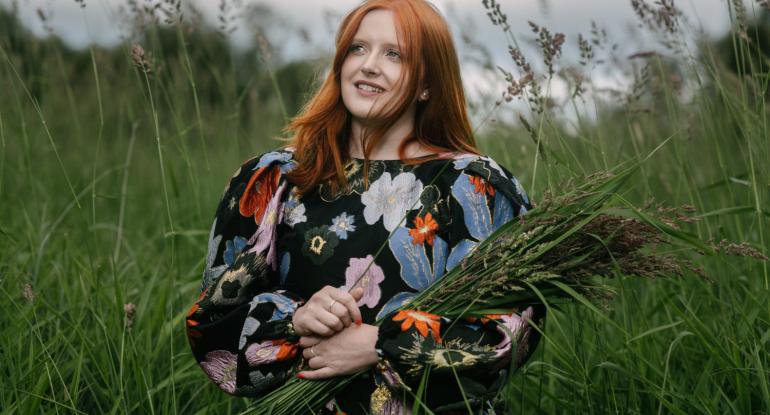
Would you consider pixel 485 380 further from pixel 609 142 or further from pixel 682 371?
pixel 609 142

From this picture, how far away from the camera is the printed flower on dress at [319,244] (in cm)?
196

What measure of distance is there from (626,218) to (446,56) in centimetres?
61

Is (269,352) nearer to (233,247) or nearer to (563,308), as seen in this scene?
(233,247)

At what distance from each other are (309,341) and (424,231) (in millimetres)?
339

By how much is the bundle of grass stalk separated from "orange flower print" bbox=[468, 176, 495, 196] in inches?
6.0

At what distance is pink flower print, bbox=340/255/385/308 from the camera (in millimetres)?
1918

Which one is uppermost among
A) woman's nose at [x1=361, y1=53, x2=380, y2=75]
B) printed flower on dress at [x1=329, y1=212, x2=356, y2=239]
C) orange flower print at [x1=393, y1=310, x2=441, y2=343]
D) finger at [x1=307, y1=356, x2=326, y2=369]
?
woman's nose at [x1=361, y1=53, x2=380, y2=75]

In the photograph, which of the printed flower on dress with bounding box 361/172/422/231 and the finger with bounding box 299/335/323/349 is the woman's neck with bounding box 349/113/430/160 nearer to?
the printed flower on dress with bounding box 361/172/422/231

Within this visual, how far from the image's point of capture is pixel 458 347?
1781 mm

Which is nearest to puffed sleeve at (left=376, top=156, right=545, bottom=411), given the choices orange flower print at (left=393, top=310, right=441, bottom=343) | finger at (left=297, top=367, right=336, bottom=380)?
orange flower print at (left=393, top=310, right=441, bottom=343)

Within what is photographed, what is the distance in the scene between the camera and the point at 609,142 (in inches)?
160

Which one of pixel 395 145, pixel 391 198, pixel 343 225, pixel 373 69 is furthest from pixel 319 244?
pixel 373 69

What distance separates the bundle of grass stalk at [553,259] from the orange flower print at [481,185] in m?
0.15

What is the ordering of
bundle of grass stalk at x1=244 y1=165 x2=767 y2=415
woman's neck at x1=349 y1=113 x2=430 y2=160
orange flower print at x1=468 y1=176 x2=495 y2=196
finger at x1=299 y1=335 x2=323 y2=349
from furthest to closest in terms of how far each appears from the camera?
woman's neck at x1=349 y1=113 x2=430 y2=160, orange flower print at x1=468 y1=176 x2=495 y2=196, finger at x1=299 y1=335 x2=323 y2=349, bundle of grass stalk at x1=244 y1=165 x2=767 y2=415
